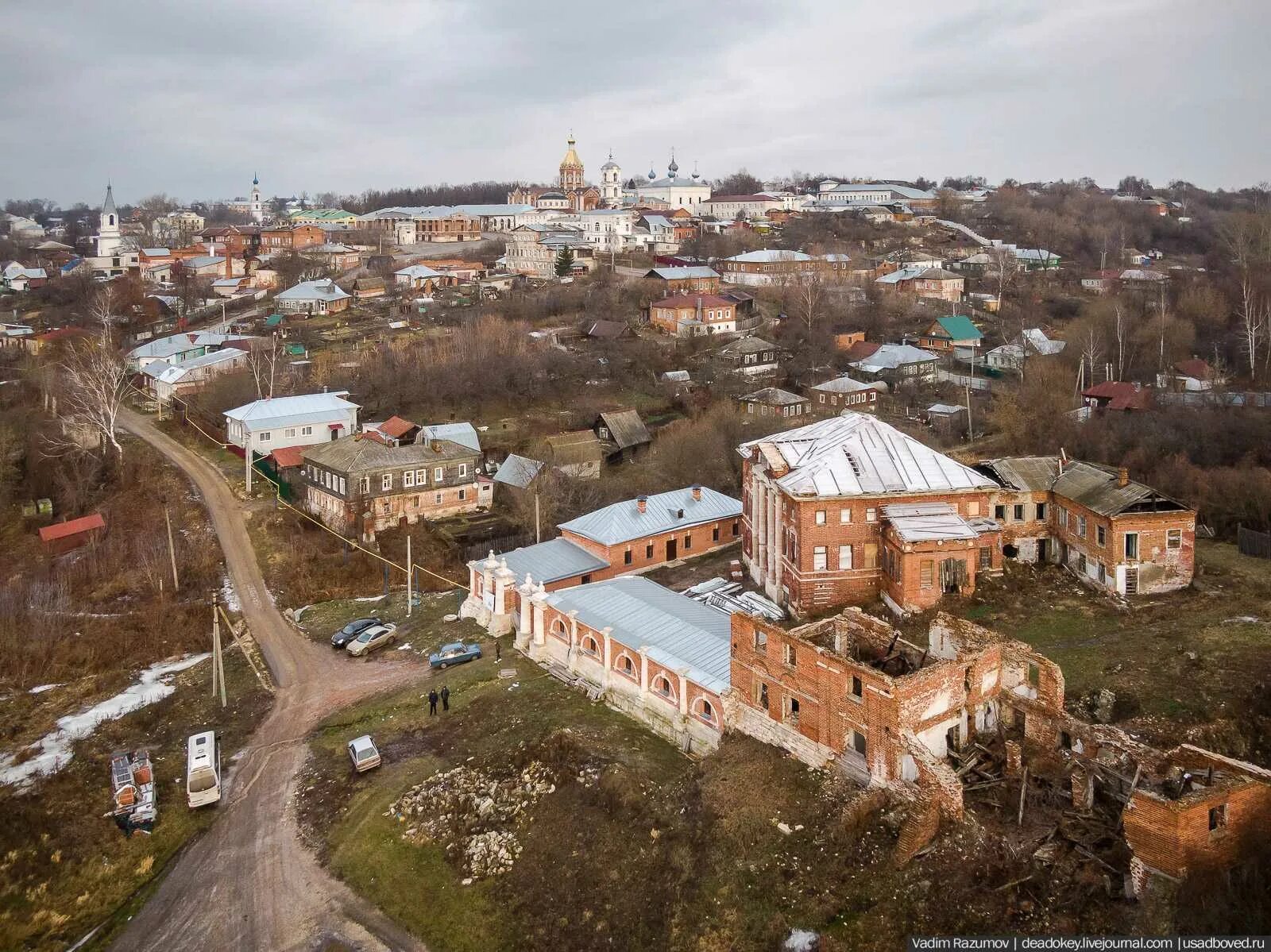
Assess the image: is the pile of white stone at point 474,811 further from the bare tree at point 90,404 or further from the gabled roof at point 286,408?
the bare tree at point 90,404

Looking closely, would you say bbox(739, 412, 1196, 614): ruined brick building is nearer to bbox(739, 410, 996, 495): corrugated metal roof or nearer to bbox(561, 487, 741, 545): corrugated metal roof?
bbox(739, 410, 996, 495): corrugated metal roof

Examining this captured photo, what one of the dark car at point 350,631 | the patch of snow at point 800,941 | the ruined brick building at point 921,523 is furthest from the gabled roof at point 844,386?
the patch of snow at point 800,941

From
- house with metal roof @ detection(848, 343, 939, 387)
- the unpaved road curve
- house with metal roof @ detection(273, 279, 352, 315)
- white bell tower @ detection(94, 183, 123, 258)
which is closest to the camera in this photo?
the unpaved road curve

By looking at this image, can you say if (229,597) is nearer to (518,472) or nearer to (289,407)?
(518,472)

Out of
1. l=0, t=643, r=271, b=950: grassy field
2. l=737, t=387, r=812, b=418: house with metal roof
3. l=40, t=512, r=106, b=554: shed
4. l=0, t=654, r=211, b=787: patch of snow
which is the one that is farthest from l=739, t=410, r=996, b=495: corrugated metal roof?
l=40, t=512, r=106, b=554: shed

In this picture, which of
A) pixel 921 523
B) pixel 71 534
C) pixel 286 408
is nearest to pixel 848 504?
pixel 921 523

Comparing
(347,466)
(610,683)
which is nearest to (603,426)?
(347,466)
